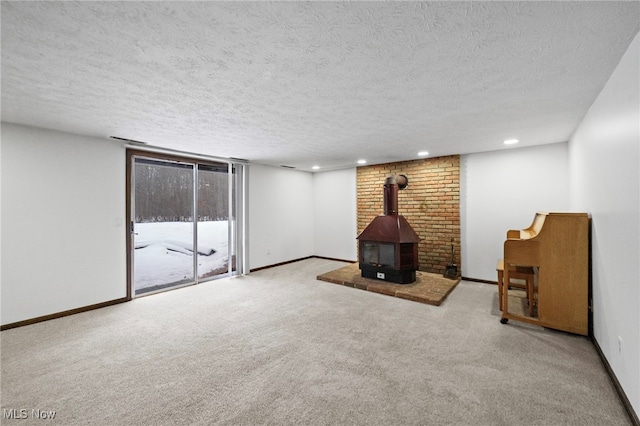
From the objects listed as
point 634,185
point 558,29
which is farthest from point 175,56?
point 634,185

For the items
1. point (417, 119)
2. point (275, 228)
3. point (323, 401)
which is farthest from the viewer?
point (275, 228)

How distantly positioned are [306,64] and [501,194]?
4.01 m

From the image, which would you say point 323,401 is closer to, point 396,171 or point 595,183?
point 595,183

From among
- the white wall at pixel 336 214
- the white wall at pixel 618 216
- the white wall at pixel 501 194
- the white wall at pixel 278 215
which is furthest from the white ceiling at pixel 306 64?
the white wall at pixel 336 214

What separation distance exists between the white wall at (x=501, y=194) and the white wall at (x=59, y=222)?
5.28 meters

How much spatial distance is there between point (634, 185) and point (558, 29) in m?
1.00

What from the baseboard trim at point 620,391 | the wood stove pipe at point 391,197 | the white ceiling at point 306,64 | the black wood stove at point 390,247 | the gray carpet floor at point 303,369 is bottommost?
the gray carpet floor at point 303,369

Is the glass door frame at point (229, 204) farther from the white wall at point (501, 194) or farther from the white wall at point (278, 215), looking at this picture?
the white wall at point (501, 194)

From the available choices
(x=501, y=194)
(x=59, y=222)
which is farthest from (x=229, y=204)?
(x=501, y=194)

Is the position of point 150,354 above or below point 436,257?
below

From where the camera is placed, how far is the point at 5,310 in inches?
112

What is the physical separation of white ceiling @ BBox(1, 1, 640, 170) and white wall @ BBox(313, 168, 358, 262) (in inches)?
124

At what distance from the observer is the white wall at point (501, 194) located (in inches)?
157

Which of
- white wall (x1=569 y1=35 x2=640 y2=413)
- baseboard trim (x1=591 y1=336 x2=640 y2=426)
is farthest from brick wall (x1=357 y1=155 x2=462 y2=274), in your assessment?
baseboard trim (x1=591 y1=336 x2=640 y2=426)
